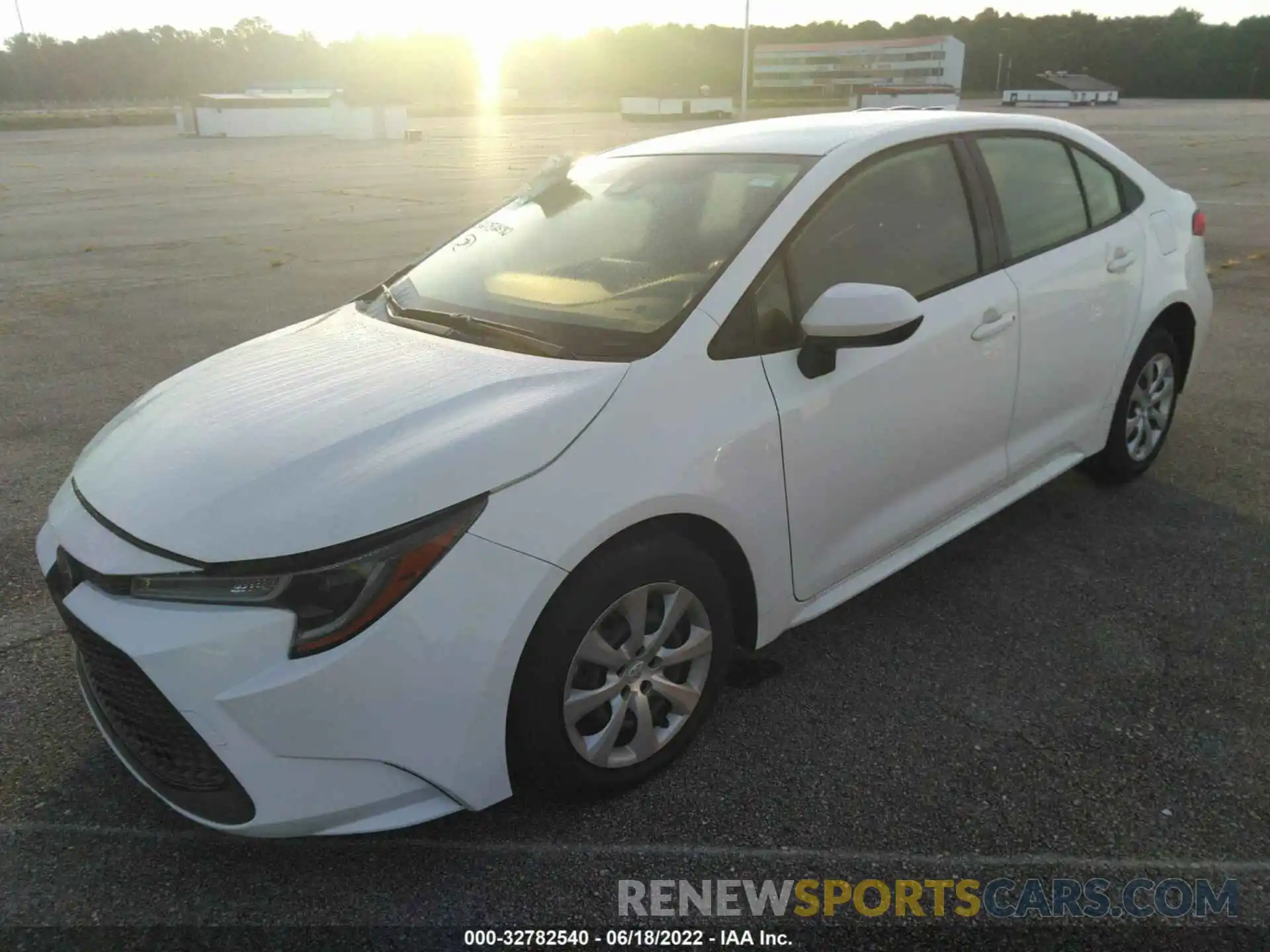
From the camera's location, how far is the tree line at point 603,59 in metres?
92.9

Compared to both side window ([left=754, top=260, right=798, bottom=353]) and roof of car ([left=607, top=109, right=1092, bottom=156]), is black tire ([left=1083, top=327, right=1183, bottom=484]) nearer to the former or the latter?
roof of car ([left=607, top=109, right=1092, bottom=156])

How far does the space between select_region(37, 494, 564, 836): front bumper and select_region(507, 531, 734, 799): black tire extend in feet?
0.17

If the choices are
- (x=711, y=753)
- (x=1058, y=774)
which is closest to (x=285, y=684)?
(x=711, y=753)

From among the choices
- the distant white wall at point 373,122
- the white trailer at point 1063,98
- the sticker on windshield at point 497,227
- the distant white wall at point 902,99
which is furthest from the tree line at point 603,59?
the sticker on windshield at point 497,227

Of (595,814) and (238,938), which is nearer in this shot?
(238,938)

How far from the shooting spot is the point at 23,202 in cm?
1792

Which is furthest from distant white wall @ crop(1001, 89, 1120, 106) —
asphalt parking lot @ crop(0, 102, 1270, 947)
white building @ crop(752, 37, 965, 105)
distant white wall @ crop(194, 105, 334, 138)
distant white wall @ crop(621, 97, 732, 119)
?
asphalt parking lot @ crop(0, 102, 1270, 947)

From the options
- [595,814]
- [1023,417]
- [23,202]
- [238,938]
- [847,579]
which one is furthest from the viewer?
→ [23,202]

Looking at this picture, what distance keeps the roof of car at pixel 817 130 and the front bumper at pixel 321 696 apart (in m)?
1.78

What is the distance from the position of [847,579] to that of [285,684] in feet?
5.58

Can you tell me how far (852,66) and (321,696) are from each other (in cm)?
10213

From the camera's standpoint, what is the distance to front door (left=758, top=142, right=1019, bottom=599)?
2.78 meters

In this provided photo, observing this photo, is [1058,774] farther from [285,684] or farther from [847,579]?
[285,684]

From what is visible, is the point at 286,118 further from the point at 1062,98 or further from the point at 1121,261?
the point at 1062,98
